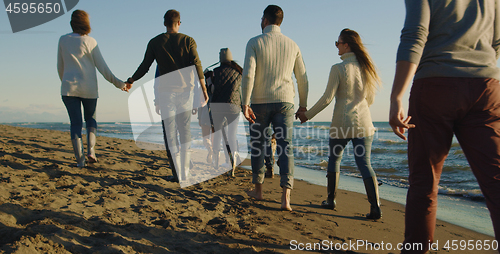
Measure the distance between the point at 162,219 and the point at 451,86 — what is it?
7.56 feet

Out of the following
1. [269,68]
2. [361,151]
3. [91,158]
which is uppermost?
[269,68]

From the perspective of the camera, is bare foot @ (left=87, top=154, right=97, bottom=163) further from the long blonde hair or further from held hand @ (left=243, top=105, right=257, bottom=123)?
the long blonde hair

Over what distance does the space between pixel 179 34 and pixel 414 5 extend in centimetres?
306

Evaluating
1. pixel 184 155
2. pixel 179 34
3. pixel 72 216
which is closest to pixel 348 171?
pixel 184 155

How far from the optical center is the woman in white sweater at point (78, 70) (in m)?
3.84

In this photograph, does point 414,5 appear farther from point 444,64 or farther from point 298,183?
point 298,183

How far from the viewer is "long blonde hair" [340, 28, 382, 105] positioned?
312cm

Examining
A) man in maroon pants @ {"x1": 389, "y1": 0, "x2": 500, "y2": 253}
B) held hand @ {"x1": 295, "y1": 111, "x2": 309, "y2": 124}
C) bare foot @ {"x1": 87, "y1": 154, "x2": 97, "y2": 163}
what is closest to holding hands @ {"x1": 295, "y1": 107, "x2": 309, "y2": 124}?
held hand @ {"x1": 295, "y1": 111, "x2": 309, "y2": 124}

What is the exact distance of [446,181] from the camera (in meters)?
5.64

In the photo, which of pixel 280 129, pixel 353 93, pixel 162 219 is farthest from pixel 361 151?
pixel 162 219

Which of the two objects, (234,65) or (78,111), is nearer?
(78,111)

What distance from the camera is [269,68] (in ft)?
10.6

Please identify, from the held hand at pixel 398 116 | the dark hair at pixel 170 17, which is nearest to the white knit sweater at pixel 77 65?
the dark hair at pixel 170 17

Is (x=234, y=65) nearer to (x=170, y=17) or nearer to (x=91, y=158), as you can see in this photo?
(x=170, y=17)
